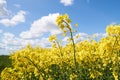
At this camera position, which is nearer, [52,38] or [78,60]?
[78,60]

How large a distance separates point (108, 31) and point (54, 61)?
2762 mm

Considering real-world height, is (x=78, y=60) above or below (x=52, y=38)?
below

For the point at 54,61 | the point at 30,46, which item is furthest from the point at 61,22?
the point at 30,46

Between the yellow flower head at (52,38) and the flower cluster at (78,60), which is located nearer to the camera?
the flower cluster at (78,60)

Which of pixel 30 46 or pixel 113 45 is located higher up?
pixel 30 46

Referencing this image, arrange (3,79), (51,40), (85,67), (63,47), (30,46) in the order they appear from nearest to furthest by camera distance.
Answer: (3,79) → (51,40) → (85,67) → (30,46) → (63,47)

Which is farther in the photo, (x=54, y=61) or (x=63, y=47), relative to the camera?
(x=63, y=47)

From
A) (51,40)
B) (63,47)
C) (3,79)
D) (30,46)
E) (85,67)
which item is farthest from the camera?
(63,47)

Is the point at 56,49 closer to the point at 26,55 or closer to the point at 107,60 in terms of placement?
the point at 107,60

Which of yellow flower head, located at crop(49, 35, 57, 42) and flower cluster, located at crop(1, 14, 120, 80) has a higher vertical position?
yellow flower head, located at crop(49, 35, 57, 42)

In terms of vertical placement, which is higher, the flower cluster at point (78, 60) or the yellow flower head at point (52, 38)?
the yellow flower head at point (52, 38)

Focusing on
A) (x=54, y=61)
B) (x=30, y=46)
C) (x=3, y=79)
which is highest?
(x=30, y=46)

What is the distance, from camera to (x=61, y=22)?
7602 mm

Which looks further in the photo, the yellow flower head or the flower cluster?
the yellow flower head
